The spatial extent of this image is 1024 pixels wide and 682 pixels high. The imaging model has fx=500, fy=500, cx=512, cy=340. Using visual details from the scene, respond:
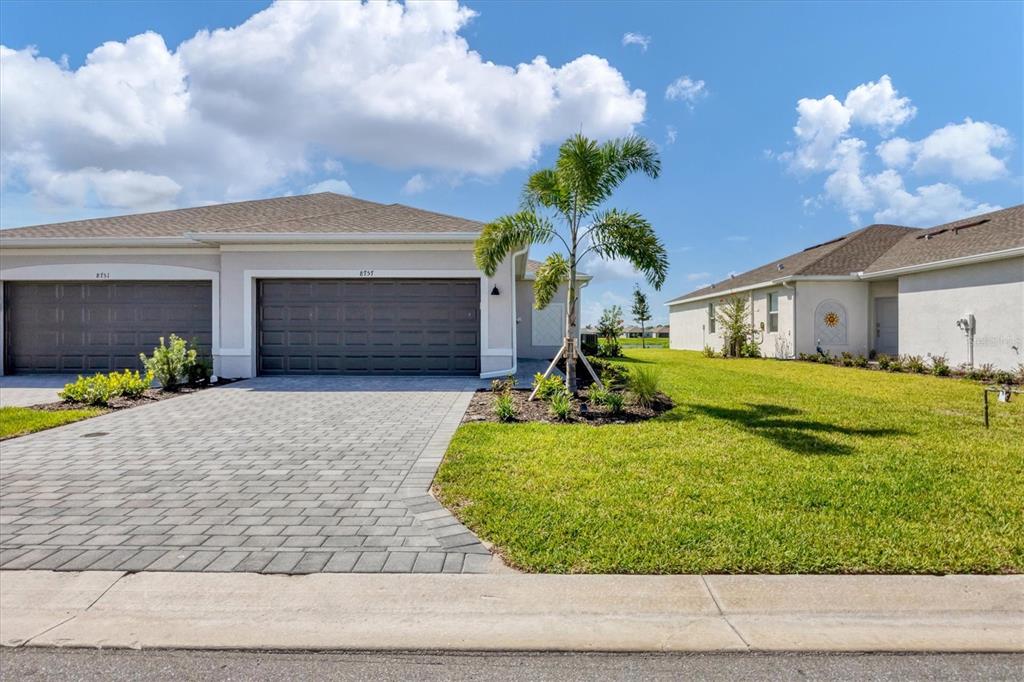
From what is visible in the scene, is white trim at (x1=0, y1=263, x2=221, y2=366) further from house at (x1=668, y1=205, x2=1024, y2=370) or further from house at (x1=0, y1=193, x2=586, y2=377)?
house at (x1=668, y1=205, x2=1024, y2=370)

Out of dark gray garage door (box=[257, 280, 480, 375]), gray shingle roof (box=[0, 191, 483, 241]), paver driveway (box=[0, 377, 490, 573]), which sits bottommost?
paver driveway (box=[0, 377, 490, 573])

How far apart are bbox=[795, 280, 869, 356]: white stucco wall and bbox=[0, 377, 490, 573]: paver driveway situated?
16.2 metres

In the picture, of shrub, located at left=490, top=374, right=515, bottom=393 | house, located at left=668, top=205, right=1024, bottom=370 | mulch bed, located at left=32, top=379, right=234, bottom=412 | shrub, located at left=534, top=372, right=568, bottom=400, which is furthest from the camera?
house, located at left=668, top=205, right=1024, bottom=370

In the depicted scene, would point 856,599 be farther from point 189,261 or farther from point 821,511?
point 189,261

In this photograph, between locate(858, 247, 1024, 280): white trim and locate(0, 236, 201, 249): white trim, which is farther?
locate(0, 236, 201, 249): white trim

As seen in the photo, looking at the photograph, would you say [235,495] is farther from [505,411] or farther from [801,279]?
[801,279]

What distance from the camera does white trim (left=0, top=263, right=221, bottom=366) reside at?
13055 mm

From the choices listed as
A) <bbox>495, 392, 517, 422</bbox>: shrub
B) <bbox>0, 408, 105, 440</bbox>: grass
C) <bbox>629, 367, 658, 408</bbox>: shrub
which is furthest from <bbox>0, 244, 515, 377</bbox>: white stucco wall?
<bbox>495, 392, 517, 422</bbox>: shrub

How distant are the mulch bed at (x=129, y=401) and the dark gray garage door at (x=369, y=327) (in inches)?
87.6

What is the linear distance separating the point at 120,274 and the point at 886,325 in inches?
975

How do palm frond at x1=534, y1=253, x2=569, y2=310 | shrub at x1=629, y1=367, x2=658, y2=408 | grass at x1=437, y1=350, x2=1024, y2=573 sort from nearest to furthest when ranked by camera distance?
grass at x1=437, y1=350, x2=1024, y2=573, shrub at x1=629, y1=367, x2=658, y2=408, palm frond at x1=534, y1=253, x2=569, y2=310

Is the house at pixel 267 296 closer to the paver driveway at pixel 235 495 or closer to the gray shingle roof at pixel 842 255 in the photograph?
the paver driveway at pixel 235 495

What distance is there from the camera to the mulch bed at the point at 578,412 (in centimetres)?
773

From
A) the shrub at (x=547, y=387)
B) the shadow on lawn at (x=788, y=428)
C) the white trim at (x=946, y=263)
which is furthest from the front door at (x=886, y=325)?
the shrub at (x=547, y=387)
